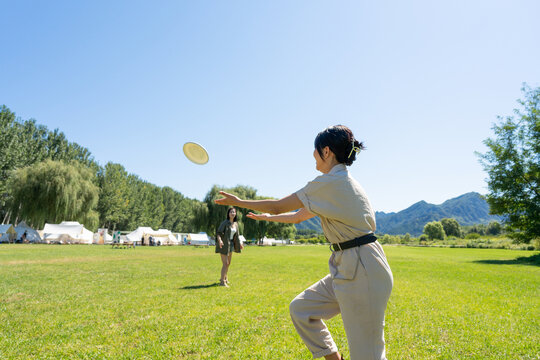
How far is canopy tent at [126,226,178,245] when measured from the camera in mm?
54938

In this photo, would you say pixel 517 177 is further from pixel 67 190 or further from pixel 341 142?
pixel 67 190

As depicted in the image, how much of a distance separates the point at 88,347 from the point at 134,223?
83.0 meters

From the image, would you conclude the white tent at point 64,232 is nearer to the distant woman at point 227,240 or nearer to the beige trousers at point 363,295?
the distant woman at point 227,240

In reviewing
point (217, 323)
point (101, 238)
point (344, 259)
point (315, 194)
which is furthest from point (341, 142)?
point (101, 238)

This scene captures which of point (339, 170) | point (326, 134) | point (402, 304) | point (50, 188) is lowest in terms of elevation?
point (402, 304)

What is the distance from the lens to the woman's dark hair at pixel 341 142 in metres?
2.66

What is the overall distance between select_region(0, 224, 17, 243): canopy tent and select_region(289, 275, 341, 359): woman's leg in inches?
2183

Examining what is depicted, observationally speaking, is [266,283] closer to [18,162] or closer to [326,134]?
[326,134]

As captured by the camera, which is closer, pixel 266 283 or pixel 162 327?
pixel 162 327

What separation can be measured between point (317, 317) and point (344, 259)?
30.1 inches

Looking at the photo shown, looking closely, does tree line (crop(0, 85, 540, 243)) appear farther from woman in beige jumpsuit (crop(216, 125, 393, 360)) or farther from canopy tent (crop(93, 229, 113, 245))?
woman in beige jumpsuit (crop(216, 125, 393, 360))

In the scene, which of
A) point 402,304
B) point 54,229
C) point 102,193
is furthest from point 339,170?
point 102,193

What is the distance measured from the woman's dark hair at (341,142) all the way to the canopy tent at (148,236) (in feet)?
185

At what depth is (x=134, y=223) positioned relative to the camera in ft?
259
